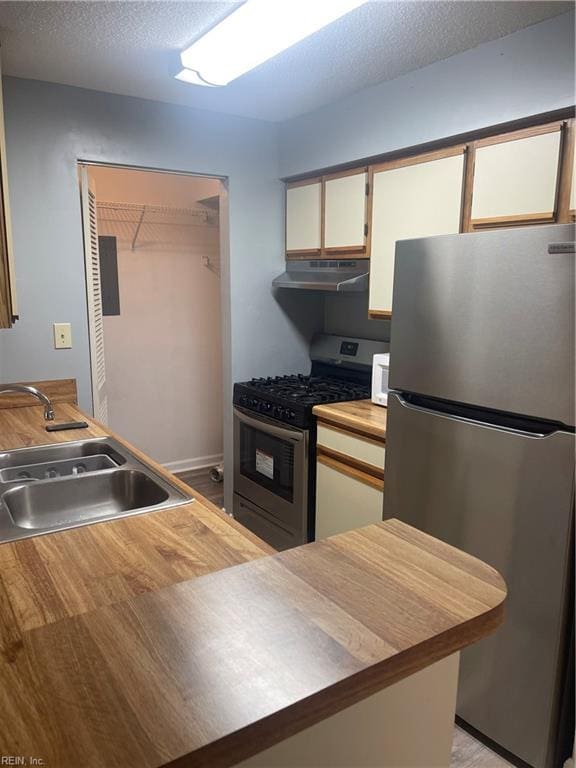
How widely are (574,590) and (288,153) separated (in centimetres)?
257

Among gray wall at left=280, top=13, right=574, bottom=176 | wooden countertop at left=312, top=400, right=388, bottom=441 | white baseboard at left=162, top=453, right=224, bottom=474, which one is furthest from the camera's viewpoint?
white baseboard at left=162, top=453, right=224, bottom=474

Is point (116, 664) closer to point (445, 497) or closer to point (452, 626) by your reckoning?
point (452, 626)

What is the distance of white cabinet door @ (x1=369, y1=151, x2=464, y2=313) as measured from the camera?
2199 millimetres

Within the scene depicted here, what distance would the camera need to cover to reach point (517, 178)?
1946 mm

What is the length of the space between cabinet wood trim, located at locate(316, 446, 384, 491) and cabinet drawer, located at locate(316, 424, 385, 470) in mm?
18

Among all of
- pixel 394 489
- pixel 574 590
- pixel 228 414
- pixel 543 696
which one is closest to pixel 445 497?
pixel 394 489

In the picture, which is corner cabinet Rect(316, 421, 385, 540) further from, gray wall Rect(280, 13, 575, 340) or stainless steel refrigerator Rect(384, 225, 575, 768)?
gray wall Rect(280, 13, 575, 340)

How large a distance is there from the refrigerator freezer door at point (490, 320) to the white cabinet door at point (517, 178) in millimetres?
430

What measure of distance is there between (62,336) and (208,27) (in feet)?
4.86

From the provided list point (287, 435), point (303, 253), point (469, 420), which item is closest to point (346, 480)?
point (287, 435)

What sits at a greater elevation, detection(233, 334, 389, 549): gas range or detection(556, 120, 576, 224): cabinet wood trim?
detection(556, 120, 576, 224): cabinet wood trim

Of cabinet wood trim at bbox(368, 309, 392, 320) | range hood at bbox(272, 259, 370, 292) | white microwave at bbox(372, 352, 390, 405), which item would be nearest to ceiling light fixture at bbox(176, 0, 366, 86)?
range hood at bbox(272, 259, 370, 292)

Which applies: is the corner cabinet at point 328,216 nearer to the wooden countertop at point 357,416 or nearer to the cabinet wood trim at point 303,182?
the cabinet wood trim at point 303,182

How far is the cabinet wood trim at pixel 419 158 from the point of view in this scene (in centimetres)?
217
